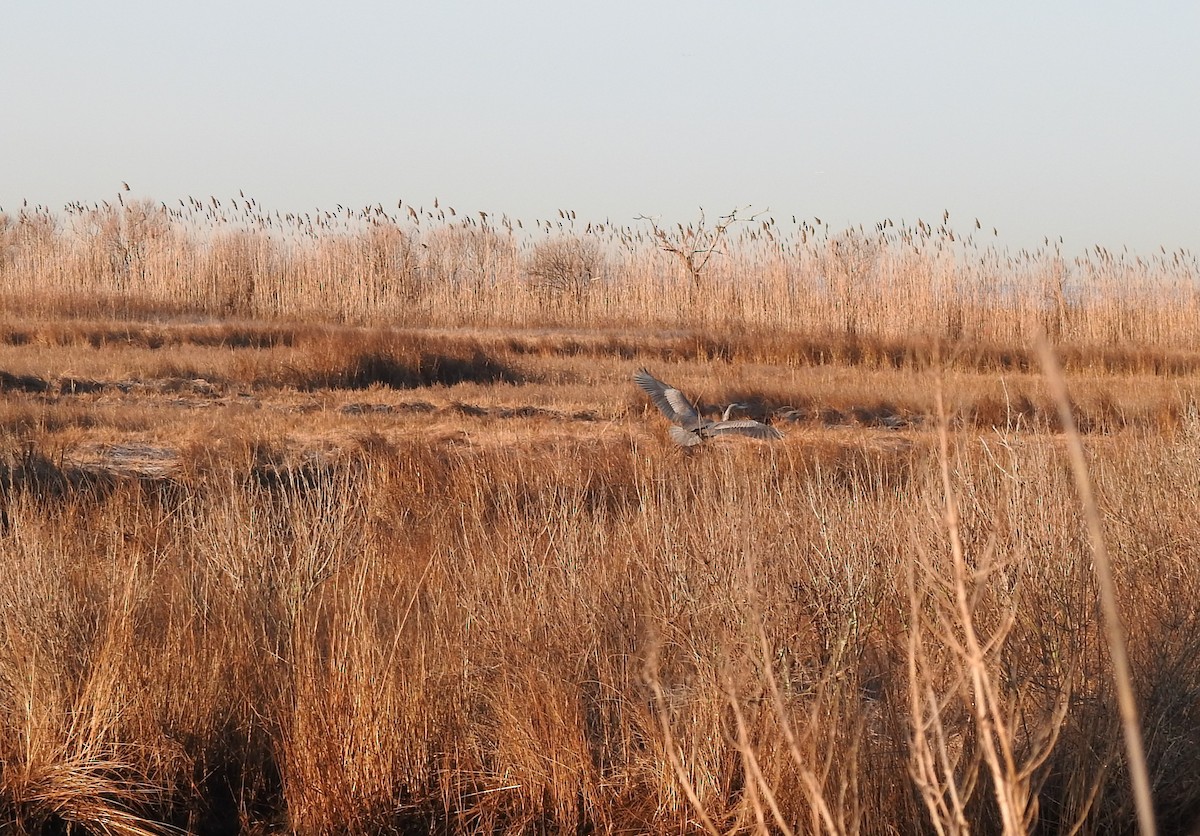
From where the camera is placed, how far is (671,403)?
901 cm

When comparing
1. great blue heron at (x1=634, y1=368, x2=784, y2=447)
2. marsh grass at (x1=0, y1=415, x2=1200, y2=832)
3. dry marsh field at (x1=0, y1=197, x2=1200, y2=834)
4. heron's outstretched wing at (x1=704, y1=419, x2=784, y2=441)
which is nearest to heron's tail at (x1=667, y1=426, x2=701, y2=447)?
great blue heron at (x1=634, y1=368, x2=784, y2=447)

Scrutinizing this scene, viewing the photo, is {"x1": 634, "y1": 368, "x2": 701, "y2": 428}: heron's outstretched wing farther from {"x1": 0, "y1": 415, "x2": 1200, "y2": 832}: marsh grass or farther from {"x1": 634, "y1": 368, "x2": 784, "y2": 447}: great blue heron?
{"x1": 0, "y1": 415, "x2": 1200, "y2": 832}: marsh grass

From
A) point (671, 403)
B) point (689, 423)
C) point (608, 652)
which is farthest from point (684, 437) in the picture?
point (608, 652)

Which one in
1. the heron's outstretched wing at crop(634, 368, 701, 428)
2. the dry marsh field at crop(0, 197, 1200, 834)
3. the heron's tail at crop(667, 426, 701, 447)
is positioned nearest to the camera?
the dry marsh field at crop(0, 197, 1200, 834)

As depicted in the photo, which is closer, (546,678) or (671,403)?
(546,678)

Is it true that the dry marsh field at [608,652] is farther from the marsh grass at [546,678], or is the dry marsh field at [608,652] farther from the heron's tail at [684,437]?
the heron's tail at [684,437]

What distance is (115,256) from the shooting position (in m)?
20.0

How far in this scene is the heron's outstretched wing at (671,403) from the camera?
8.77 m

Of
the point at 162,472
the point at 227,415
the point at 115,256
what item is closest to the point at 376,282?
the point at 115,256

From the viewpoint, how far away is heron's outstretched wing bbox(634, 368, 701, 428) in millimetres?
8766

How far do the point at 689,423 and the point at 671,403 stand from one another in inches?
14.1

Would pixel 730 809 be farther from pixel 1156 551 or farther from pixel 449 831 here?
pixel 1156 551

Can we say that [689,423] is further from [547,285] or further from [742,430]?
[547,285]

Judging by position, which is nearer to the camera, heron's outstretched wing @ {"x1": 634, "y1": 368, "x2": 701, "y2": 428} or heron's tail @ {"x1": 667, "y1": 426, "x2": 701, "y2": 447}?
heron's tail @ {"x1": 667, "y1": 426, "x2": 701, "y2": 447}
